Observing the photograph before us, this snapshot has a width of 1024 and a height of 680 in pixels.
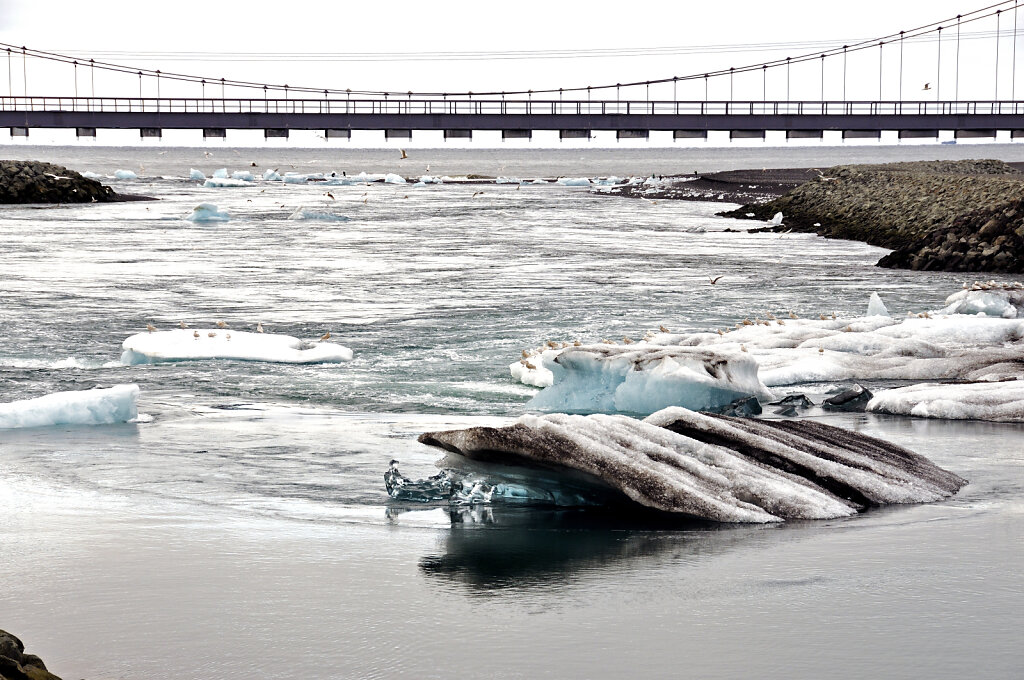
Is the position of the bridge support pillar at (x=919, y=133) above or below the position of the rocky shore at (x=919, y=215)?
above

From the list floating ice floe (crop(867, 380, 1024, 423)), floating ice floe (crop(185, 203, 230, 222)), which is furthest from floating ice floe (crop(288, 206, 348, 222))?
floating ice floe (crop(867, 380, 1024, 423))

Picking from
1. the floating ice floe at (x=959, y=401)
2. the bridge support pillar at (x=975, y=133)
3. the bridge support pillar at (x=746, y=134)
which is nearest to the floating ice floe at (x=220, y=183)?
the floating ice floe at (x=959, y=401)

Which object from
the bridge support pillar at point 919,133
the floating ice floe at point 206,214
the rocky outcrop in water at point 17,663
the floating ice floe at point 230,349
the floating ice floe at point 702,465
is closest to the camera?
the rocky outcrop in water at point 17,663

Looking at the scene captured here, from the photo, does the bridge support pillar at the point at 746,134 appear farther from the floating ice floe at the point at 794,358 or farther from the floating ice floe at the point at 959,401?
the floating ice floe at the point at 959,401

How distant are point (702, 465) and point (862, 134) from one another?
112819 millimetres

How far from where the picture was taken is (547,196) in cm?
5275

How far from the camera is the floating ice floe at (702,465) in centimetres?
591

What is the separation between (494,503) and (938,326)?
23.1 feet

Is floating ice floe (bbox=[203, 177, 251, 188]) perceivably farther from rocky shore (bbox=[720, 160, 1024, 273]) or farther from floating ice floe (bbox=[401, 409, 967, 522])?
floating ice floe (bbox=[401, 409, 967, 522])

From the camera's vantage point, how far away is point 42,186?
147 ft

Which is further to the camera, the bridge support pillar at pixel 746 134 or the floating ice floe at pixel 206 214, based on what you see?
the bridge support pillar at pixel 746 134

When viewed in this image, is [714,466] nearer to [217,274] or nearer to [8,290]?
[8,290]

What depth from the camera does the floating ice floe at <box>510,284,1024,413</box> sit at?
29.2 feet

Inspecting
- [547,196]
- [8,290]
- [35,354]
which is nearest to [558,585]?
[35,354]
